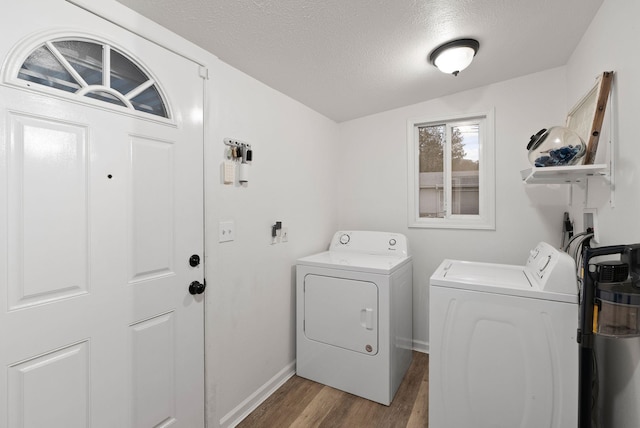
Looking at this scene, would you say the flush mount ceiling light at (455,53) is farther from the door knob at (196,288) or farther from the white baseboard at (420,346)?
the white baseboard at (420,346)

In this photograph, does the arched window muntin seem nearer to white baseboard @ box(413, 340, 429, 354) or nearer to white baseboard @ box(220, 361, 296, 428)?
white baseboard @ box(220, 361, 296, 428)

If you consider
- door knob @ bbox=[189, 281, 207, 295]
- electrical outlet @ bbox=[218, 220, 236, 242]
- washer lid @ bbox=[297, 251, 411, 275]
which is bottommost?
door knob @ bbox=[189, 281, 207, 295]

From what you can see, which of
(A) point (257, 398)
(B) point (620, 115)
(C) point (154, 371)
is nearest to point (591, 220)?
(B) point (620, 115)

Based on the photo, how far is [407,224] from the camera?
267 centimetres

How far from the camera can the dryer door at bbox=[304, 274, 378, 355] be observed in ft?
6.56

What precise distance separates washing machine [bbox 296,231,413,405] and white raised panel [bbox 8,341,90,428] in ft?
4.48

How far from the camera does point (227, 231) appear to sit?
1.74 meters

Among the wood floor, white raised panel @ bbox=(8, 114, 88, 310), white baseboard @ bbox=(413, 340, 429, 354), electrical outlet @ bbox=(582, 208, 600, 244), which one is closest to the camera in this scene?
white raised panel @ bbox=(8, 114, 88, 310)

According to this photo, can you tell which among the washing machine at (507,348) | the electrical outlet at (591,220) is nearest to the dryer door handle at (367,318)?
the washing machine at (507,348)

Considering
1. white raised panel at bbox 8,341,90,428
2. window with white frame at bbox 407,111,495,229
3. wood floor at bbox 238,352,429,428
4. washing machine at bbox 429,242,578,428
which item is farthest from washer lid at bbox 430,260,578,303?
white raised panel at bbox 8,341,90,428

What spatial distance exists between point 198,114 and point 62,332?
1129 mm

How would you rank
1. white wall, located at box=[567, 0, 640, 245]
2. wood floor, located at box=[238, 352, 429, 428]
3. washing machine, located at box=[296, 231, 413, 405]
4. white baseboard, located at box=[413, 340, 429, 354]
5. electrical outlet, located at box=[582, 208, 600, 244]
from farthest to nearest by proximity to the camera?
1. white baseboard, located at box=[413, 340, 429, 354]
2. washing machine, located at box=[296, 231, 413, 405]
3. wood floor, located at box=[238, 352, 429, 428]
4. electrical outlet, located at box=[582, 208, 600, 244]
5. white wall, located at box=[567, 0, 640, 245]

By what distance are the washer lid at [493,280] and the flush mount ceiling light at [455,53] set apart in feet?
4.00

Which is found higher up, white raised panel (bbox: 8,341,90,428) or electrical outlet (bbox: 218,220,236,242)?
electrical outlet (bbox: 218,220,236,242)
